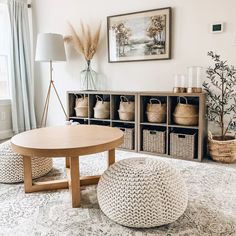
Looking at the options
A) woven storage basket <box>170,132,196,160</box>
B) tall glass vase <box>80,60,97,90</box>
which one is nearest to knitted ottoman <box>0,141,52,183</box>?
woven storage basket <box>170,132,196,160</box>

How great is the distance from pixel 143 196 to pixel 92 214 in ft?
1.48

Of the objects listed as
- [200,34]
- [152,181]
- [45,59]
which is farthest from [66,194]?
[200,34]

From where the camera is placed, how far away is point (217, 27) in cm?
309

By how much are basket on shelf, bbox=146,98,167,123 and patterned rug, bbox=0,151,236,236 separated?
0.89 meters

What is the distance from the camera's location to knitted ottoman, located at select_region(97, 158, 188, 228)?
65.1 inches

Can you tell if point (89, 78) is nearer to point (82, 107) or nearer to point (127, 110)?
point (82, 107)

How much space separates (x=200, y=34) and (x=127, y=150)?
1.68m

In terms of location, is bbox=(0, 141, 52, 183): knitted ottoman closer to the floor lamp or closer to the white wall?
the floor lamp

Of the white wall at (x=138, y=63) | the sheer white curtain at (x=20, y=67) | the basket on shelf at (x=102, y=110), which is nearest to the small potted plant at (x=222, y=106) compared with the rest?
the white wall at (x=138, y=63)

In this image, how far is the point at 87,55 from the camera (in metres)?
3.83

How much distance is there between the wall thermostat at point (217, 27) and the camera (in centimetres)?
307

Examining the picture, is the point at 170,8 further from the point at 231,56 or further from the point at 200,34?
the point at 231,56

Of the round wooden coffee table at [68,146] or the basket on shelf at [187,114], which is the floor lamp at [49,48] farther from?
the basket on shelf at [187,114]

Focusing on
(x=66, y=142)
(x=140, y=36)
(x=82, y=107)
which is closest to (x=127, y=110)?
(x=82, y=107)
